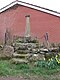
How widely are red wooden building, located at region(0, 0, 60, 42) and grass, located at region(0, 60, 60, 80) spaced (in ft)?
40.1

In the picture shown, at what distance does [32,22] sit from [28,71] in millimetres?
14093

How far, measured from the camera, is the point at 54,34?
22.5 m

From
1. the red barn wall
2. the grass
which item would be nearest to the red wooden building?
the red barn wall

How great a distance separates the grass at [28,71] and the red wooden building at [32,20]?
12.2 m

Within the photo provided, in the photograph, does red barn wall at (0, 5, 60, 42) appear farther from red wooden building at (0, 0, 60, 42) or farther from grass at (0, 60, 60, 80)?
grass at (0, 60, 60, 80)

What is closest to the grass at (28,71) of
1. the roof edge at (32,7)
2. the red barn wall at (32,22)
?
the red barn wall at (32,22)

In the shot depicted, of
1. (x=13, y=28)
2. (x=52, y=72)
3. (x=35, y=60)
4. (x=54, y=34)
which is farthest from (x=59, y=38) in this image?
(x=52, y=72)

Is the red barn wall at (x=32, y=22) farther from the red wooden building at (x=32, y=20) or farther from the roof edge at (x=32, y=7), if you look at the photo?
the roof edge at (x=32, y=7)

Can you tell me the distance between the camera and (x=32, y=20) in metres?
23.5

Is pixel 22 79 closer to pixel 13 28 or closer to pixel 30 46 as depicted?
pixel 30 46

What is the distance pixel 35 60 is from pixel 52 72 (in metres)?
1.68

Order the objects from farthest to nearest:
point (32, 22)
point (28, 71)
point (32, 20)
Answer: point (32, 20), point (32, 22), point (28, 71)

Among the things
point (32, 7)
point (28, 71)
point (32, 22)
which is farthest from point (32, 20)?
point (28, 71)

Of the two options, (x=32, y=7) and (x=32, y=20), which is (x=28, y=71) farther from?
(x=32, y=7)
